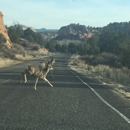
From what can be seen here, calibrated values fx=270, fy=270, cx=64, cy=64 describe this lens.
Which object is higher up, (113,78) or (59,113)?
(59,113)

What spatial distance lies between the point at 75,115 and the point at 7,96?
383cm

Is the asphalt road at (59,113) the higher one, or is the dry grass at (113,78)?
the asphalt road at (59,113)

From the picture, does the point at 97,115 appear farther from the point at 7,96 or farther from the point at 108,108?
the point at 7,96

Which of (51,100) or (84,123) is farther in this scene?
(51,100)

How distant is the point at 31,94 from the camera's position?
1137 cm

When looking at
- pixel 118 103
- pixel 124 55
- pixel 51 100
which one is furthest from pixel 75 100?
pixel 124 55

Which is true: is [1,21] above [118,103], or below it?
above

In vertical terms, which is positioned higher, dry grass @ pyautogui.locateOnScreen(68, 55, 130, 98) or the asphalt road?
the asphalt road

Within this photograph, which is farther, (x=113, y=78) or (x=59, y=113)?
(x=113, y=78)

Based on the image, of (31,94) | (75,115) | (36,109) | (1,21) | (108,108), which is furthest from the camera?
(1,21)

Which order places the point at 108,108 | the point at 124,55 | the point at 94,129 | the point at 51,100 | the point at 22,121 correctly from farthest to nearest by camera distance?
1. the point at 124,55
2. the point at 51,100
3. the point at 108,108
4. the point at 22,121
5. the point at 94,129

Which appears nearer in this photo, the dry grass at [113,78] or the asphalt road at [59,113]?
the asphalt road at [59,113]

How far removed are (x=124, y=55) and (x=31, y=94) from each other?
3417 centimetres

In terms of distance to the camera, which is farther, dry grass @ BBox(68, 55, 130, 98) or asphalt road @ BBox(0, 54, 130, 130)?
dry grass @ BBox(68, 55, 130, 98)
